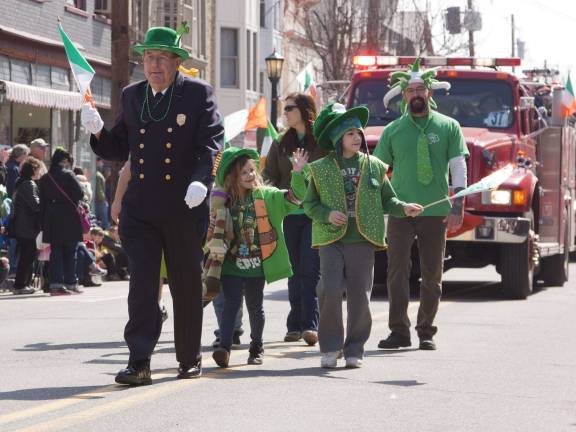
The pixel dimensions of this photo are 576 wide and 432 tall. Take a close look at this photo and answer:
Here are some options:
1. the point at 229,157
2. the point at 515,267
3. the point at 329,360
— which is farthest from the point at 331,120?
the point at 515,267

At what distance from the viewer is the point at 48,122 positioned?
2980cm

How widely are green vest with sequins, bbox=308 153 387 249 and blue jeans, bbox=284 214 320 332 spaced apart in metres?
1.49

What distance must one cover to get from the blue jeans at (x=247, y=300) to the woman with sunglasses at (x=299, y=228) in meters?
1.36

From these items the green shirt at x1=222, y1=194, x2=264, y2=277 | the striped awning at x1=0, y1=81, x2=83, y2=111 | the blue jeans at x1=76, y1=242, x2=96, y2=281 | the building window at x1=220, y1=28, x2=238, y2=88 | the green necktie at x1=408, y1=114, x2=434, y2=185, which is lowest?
the blue jeans at x1=76, y1=242, x2=96, y2=281

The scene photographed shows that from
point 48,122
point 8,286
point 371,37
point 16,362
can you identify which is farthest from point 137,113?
point 371,37

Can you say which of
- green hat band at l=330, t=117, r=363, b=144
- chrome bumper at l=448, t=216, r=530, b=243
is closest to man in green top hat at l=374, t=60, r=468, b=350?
green hat band at l=330, t=117, r=363, b=144

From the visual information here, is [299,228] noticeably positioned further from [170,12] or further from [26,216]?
[170,12]

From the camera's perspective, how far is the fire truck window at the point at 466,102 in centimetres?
1808

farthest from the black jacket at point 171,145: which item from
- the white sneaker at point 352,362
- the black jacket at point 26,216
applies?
the black jacket at point 26,216

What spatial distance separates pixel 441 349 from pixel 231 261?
2043 mm

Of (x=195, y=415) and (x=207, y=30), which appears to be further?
(x=207, y=30)

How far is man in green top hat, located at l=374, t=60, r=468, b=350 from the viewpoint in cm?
1192

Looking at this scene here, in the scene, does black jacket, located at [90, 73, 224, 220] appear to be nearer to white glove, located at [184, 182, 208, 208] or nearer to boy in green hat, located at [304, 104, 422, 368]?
white glove, located at [184, 182, 208, 208]

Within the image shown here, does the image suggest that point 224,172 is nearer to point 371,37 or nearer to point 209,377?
point 209,377
